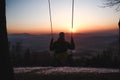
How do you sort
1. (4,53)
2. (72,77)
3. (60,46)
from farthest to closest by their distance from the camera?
(60,46) < (72,77) < (4,53)

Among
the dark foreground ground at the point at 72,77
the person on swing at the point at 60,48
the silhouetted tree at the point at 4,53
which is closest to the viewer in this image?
the silhouetted tree at the point at 4,53

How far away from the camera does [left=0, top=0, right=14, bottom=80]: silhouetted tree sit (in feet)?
46.2

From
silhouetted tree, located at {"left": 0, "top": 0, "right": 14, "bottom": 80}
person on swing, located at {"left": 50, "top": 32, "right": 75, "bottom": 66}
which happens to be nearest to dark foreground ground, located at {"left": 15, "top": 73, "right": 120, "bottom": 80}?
silhouetted tree, located at {"left": 0, "top": 0, "right": 14, "bottom": 80}

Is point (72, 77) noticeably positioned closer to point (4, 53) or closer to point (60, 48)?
point (4, 53)

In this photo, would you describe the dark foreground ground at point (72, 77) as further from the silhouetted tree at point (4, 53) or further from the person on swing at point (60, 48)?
the person on swing at point (60, 48)

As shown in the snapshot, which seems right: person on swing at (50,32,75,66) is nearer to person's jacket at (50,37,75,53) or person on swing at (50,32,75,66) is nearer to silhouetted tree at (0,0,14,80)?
person's jacket at (50,37,75,53)

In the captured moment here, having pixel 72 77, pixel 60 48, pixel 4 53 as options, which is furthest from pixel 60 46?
pixel 4 53

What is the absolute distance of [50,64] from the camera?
25.4 meters

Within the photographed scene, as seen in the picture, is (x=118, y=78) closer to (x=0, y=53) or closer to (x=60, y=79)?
(x=60, y=79)

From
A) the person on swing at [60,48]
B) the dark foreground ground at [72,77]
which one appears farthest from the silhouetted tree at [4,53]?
the person on swing at [60,48]

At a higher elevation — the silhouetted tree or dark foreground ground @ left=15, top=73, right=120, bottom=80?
the silhouetted tree

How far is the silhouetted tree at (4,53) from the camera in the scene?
14086 millimetres

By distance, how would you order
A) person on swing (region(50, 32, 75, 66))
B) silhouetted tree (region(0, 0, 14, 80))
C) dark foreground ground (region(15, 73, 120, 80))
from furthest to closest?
person on swing (region(50, 32, 75, 66))
dark foreground ground (region(15, 73, 120, 80))
silhouetted tree (region(0, 0, 14, 80))

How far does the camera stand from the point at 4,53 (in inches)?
555
